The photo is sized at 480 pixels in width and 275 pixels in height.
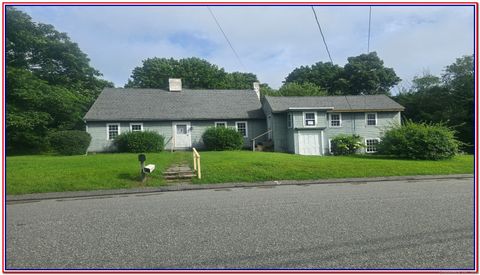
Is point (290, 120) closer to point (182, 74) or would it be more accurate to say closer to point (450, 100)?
point (450, 100)

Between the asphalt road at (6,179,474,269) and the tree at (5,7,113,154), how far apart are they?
8677 mm

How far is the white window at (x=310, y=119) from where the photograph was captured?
75.2ft

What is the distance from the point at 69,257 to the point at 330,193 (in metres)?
6.77

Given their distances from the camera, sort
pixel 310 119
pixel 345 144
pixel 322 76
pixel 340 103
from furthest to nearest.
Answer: pixel 322 76, pixel 340 103, pixel 310 119, pixel 345 144

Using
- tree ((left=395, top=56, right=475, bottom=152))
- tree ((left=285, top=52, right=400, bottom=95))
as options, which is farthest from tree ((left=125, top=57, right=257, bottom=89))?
tree ((left=395, top=56, right=475, bottom=152))

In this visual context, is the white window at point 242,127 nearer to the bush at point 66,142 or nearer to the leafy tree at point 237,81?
the bush at point 66,142

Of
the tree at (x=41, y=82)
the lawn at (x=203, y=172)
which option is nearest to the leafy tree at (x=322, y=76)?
the tree at (x=41, y=82)

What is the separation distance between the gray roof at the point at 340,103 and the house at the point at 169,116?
5.70 ft

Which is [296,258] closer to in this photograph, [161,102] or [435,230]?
[435,230]

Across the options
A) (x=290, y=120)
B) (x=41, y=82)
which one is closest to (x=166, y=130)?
(x=41, y=82)

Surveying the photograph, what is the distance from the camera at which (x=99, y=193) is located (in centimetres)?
973

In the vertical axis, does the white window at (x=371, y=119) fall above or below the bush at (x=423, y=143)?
above

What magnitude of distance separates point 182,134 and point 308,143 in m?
9.19

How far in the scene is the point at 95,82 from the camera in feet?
123
